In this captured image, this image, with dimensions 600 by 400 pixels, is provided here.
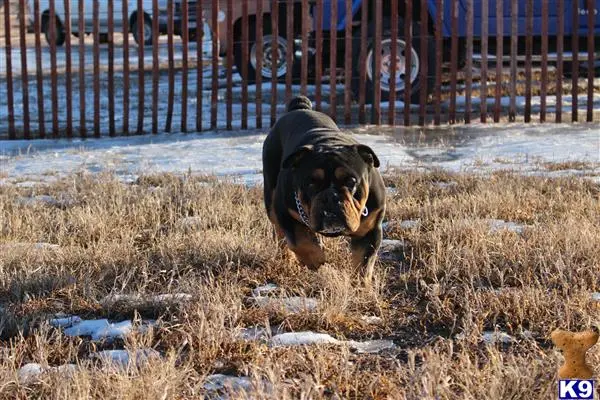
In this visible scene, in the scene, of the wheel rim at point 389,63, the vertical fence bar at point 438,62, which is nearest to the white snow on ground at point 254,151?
the vertical fence bar at point 438,62

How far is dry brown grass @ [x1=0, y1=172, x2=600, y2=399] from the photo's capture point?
341 cm

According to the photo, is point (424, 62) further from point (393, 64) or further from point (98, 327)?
point (98, 327)

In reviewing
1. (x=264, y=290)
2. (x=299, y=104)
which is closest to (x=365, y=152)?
(x=264, y=290)

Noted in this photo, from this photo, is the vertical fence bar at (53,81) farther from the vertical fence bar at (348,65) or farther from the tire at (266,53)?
the vertical fence bar at (348,65)

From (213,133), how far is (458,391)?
7.32 meters

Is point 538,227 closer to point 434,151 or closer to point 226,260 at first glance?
point 226,260

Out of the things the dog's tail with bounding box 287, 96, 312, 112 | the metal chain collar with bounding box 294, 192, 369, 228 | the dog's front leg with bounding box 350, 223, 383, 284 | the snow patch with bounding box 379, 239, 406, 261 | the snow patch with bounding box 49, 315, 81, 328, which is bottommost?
the snow patch with bounding box 49, 315, 81, 328

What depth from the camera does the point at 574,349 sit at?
112 inches

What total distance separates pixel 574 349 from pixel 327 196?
5.65 feet

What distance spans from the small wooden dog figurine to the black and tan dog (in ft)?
5.28

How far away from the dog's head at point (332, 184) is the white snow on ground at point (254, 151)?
10.2 feet

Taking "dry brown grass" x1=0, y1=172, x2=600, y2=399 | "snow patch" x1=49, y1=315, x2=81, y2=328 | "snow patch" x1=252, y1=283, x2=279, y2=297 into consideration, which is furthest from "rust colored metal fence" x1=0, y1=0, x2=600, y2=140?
"snow patch" x1=49, y1=315, x2=81, y2=328

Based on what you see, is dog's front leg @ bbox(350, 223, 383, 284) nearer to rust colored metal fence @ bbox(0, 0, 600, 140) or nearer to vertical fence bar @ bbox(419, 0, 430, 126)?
rust colored metal fence @ bbox(0, 0, 600, 140)

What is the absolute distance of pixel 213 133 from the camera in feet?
34.0
